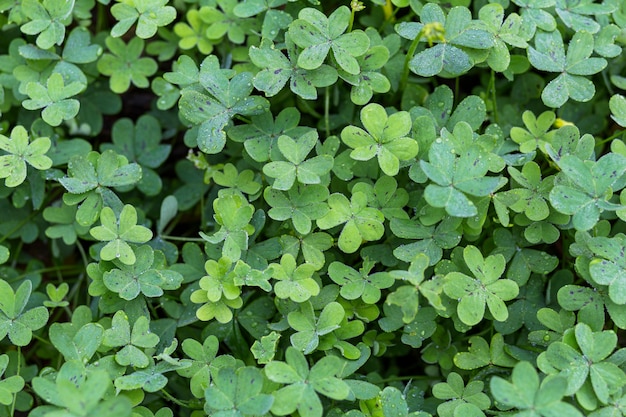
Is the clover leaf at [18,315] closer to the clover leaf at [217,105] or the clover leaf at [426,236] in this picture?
the clover leaf at [217,105]

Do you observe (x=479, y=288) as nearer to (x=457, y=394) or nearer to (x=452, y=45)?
(x=457, y=394)

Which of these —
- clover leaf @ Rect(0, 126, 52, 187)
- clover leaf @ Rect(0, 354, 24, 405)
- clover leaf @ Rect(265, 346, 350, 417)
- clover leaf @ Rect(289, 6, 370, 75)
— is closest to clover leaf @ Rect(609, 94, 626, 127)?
clover leaf @ Rect(289, 6, 370, 75)

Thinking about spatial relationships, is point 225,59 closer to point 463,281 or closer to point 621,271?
point 463,281

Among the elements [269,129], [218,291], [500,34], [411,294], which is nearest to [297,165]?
[269,129]

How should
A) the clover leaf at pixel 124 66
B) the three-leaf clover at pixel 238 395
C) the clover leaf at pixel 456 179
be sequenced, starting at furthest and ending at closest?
the clover leaf at pixel 124 66 → the clover leaf at pixel 456 179 → the three-leaf clover at pixel 238 395

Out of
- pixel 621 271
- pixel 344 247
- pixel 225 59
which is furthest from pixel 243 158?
pixel 621 271

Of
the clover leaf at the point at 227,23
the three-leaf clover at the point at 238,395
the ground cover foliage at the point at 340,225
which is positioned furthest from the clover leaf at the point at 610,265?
the clover leaf at the point at 227,23

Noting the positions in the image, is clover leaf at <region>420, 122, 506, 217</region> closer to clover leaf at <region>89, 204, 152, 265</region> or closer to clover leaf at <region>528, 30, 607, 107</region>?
clover leaf at <region>528, 30, 607, 107</region>
